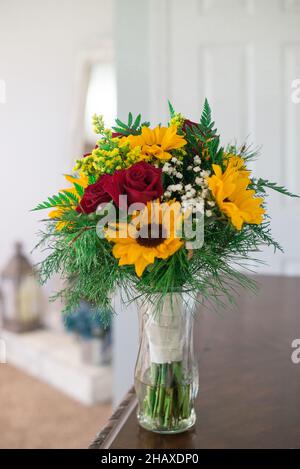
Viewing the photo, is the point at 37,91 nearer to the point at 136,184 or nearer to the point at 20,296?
the point at 20,296

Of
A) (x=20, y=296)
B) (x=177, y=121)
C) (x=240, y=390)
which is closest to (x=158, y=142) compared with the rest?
(x=177, y=121)

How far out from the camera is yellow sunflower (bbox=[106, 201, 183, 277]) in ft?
2.25

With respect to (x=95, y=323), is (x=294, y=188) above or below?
above

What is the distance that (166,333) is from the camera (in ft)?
2.65

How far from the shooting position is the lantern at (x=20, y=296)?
390 cm

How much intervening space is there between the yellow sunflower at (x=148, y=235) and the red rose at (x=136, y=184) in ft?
0.05

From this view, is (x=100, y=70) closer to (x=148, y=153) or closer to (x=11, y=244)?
(x=11, y=244)

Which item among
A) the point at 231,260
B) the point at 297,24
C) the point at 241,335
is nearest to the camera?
the point at 231,260

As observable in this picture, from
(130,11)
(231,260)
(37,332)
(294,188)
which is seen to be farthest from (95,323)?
(231,260)

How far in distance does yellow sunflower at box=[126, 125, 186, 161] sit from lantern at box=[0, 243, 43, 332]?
10.5ft

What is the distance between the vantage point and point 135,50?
2.63m

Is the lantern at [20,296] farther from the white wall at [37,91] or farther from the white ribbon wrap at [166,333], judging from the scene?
the white ribbon wrap at [166,333]

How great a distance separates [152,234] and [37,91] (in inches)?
136

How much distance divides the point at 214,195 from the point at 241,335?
27.3 inches
